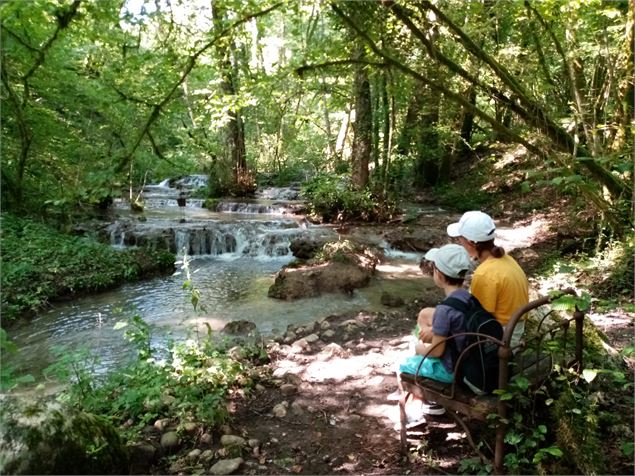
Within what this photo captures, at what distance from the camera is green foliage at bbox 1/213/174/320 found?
→ 8367 mm

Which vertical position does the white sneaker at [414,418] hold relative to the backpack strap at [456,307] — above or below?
below

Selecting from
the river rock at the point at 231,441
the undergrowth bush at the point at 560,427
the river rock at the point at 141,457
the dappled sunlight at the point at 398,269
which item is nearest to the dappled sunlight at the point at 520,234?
the dappled sunlight at the point at 398,269

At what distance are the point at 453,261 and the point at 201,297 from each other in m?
6.97

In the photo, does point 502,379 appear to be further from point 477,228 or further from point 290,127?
point 290,127

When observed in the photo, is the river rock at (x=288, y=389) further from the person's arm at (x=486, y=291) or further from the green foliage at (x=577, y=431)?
the green foliage at (x=577, y=431)

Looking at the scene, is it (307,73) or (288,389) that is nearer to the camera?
(288,389)

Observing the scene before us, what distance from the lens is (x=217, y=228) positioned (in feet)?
44.3

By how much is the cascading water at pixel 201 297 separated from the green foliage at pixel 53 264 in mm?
340

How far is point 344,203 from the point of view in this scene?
48.6 feet

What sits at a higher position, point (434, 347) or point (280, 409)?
point (434, 347)

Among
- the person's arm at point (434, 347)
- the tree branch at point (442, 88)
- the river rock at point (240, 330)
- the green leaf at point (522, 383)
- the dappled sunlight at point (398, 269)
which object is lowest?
the river rock at point (240, 330)

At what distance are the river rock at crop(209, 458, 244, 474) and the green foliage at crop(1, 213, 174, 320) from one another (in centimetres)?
629

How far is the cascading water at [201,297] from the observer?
278 inches

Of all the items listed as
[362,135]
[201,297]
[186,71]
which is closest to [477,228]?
[186,71]
